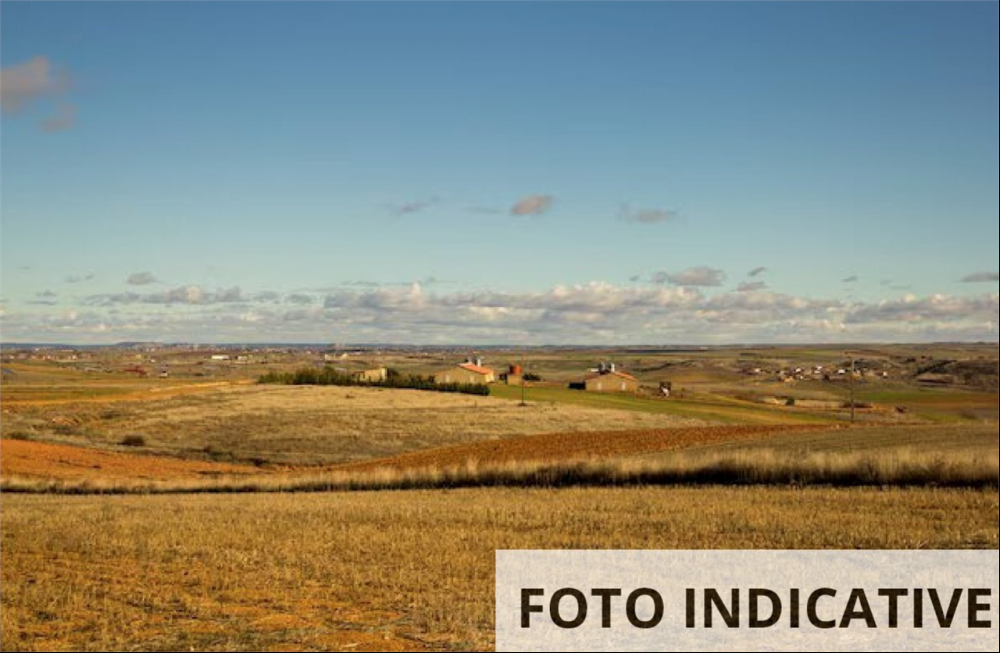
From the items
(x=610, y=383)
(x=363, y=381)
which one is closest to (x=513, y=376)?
(x=610, y=383)

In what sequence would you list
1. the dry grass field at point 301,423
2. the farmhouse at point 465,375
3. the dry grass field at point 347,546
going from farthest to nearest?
the farmhouse at point 465,375 → the dry grass field at point 301,423 → the dry grass field at point 347,546

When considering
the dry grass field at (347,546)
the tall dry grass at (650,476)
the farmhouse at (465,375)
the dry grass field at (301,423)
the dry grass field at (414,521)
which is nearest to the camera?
the dry grass field at (347,546)

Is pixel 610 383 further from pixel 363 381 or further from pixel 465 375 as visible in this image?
pixel 363 381

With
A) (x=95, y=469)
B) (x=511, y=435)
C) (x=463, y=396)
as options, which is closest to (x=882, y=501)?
(x=95, y=469)

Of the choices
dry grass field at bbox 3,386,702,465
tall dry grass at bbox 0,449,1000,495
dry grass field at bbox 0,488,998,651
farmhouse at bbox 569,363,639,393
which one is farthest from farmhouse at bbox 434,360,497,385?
dry grass field at bbox 0,488,998,651

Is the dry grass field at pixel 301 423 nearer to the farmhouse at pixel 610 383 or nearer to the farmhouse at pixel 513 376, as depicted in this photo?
the farmhouse at pixel 610 383

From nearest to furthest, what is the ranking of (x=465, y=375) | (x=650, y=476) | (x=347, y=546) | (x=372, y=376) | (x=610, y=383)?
(x=347, y=546), (x=650, y=476), (x=372, y=376), (x=465, y=375), (x=610, y=383)

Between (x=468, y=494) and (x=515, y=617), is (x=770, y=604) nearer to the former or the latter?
(x=515, y=617)

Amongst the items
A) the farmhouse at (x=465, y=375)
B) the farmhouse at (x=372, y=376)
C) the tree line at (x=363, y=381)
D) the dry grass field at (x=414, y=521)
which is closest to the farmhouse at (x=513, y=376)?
the farmhouse at (x=465, y=375)
